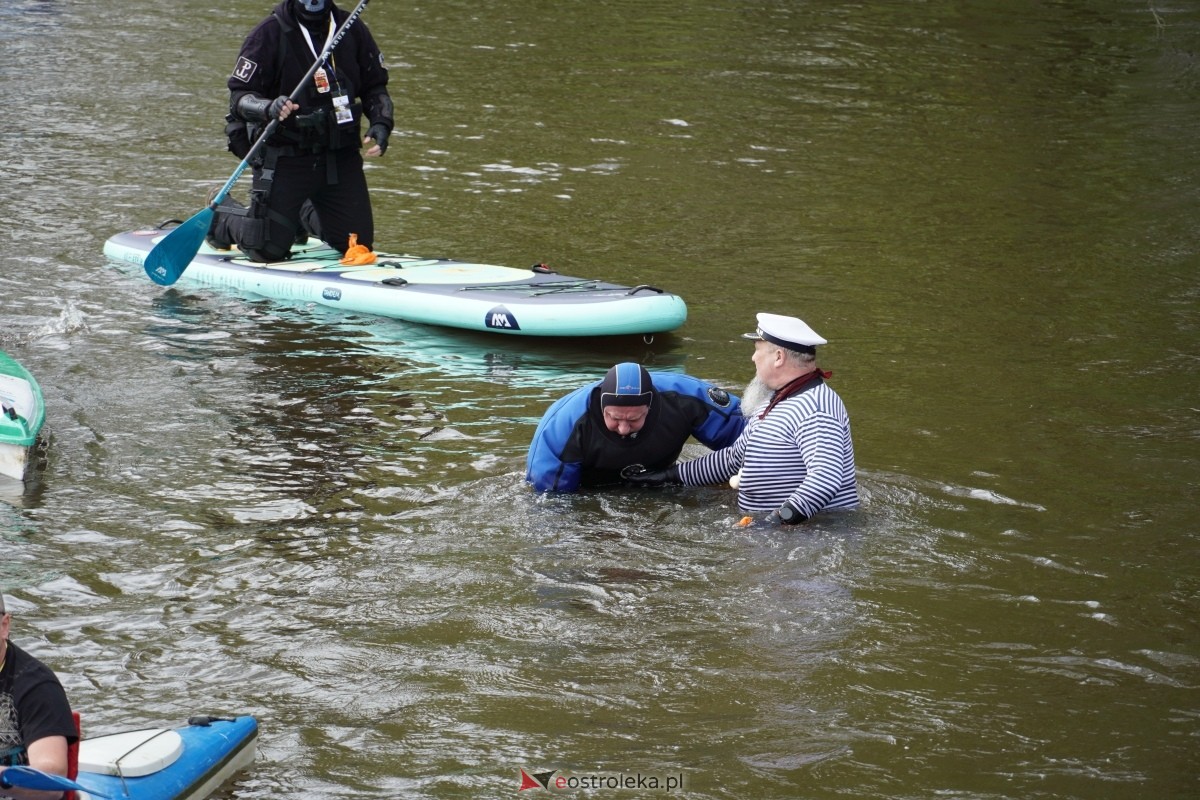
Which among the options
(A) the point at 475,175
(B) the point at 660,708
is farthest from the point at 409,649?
(A) the point at 475,175

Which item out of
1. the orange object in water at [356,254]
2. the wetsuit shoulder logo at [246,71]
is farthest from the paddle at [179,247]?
the orange object in water at [356,254]

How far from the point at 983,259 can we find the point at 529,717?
701cm

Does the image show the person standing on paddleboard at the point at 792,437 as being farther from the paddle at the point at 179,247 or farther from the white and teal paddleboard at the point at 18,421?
the paddle at the point at 179,247

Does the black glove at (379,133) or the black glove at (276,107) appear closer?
the black glove at (276,107)

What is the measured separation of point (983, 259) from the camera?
1062 centimetres

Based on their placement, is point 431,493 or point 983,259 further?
point 983,259

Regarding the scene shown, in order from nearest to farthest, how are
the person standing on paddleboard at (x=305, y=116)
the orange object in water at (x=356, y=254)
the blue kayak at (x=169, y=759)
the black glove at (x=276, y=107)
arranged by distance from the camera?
the blue kayak at (x=169, y=759) < the black glove at (x=276, y=107) < the person standing on paddleboard at (x=305, y=116) < the orange object in water at (x=356, y=254)

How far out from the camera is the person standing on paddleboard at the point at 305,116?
862cm

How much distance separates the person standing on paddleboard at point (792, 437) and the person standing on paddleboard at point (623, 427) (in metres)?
0.31

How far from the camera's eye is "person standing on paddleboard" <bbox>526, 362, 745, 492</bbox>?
20.0ft

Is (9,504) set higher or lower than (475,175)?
lower

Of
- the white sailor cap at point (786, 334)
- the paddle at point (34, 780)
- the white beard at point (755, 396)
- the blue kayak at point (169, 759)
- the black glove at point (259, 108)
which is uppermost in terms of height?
the black glove at point (259, 108)

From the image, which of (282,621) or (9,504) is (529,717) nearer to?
(282,621)

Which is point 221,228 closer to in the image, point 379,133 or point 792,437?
point 379,133
